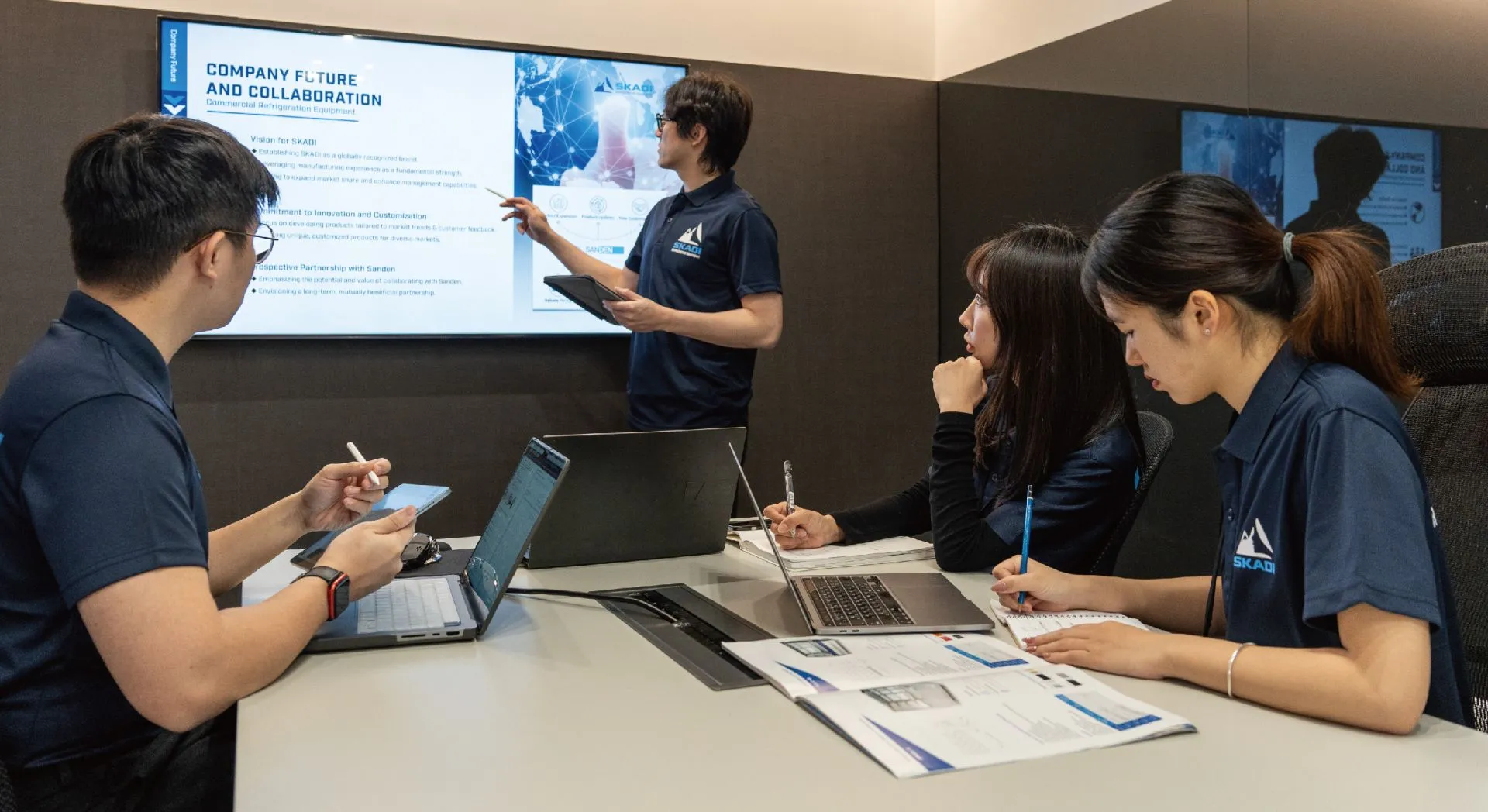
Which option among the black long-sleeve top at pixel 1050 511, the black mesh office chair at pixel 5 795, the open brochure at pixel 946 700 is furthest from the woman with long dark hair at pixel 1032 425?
the black mesh office chair at pixel 5 795

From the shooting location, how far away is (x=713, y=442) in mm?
1940

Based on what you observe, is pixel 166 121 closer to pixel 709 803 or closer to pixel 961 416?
pixel 709 803

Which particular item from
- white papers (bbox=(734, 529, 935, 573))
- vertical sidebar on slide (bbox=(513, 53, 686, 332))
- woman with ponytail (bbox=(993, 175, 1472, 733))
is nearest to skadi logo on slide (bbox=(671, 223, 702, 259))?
vertical sidebar on slide (bbox=(513, 53, 686, 332))

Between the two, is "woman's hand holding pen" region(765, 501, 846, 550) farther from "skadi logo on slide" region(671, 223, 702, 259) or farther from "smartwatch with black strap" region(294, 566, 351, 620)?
"skadi logo on slide" region(671, 223, 702, 259)

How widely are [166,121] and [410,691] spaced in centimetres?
81

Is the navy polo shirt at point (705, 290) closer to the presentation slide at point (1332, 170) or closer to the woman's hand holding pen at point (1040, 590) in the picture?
the presentation slide at point (1332, 170)

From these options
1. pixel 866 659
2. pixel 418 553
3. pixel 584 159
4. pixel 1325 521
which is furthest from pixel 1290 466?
pixel 584 159

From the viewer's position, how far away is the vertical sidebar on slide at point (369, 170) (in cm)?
313

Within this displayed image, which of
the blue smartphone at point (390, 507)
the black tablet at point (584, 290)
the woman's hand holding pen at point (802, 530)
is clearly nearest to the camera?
the blue smartphone at point (390, 507)

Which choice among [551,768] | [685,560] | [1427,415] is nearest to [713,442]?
[685,560]

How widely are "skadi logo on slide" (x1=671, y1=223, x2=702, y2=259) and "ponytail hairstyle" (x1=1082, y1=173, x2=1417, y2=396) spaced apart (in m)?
1.63

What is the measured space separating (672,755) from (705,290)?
2.00 metres

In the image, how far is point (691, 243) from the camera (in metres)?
2.95

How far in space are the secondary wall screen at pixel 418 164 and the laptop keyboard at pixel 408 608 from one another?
66.2 inches
